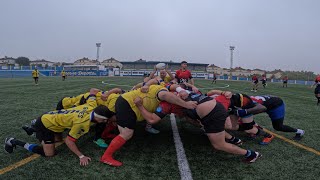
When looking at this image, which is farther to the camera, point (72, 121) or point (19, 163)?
point (72, 121)

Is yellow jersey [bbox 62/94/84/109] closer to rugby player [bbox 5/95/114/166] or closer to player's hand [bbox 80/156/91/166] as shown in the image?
rugby player [bbox 5/95/114/166]

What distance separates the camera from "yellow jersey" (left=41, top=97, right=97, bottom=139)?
15.8ft

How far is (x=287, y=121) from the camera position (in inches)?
360

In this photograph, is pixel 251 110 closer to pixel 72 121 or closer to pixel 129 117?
pixel 129 117

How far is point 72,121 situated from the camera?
488cm

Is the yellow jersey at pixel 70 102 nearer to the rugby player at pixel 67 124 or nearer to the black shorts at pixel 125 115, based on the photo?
the rugby player at pixel 67 124

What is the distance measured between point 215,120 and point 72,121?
2457mm

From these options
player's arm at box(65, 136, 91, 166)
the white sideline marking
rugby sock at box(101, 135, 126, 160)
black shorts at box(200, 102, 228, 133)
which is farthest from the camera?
rugby sock at box(101, 135, 126, 160)

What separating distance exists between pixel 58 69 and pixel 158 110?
65653 mm

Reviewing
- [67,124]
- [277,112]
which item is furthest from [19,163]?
[277,112]

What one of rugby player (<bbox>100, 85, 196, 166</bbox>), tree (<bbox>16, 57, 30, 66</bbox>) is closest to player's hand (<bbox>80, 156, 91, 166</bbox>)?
rugby player (<bbox>100, 85, 196, 166</bbox>)

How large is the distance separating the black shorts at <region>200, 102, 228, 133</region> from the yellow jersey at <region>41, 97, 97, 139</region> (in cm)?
203

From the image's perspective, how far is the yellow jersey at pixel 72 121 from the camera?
4.80 m

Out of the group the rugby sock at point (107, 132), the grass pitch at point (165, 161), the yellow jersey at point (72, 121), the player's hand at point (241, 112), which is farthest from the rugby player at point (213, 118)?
the rugby sock at point (107, 132)
